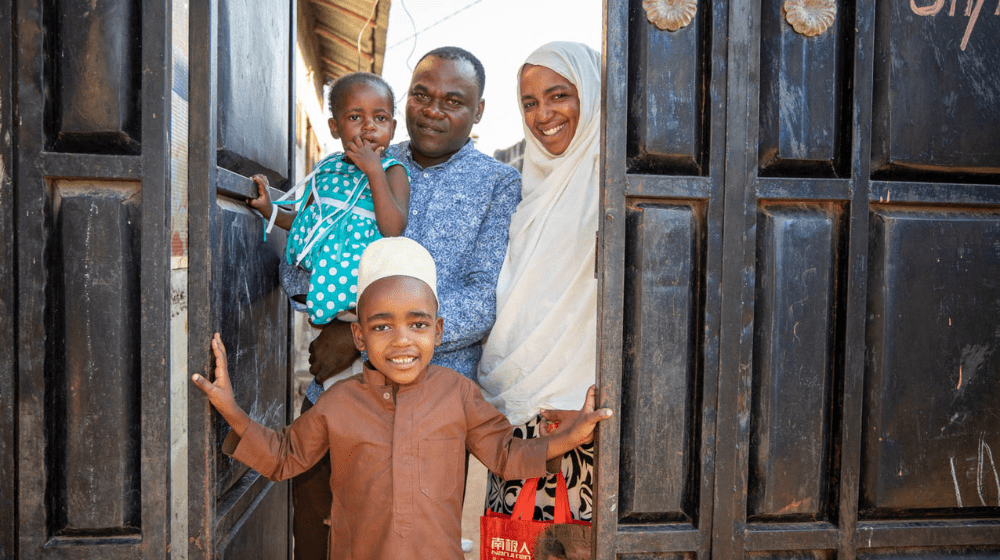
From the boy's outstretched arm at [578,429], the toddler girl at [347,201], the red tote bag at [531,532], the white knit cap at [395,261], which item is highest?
the toddler girl at [347,201]

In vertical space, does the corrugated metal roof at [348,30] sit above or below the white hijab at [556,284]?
above

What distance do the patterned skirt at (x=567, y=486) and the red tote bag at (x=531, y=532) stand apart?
28 millimetres

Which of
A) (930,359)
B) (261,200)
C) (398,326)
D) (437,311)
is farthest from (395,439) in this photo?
(930,359)

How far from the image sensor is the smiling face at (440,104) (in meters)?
2.31

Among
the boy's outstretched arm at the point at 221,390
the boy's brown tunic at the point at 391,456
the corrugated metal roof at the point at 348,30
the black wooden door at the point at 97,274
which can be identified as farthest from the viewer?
the corrugated metal roof at the point at 348,30

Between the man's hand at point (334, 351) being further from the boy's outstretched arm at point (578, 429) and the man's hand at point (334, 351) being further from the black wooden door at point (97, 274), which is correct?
the boy's outstretched arm at point (578, 429)

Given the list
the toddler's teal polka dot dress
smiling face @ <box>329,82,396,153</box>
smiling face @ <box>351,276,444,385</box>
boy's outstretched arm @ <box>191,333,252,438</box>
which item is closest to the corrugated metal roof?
smiling face @ <box>329,82,396,153</box>

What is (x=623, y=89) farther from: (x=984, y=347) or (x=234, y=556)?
(x=234, y=556)

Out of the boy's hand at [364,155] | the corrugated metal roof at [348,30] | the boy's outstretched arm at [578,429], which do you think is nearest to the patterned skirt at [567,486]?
the boy's outstretched arm at [578,429]

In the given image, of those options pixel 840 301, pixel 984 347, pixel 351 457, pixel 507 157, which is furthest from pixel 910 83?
pixel 507 157

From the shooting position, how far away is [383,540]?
1780mm

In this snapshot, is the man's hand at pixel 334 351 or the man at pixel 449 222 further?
the man's hand at pixel 334 351

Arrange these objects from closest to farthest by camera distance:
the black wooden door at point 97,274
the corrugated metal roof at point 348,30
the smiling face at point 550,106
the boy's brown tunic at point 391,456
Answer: the black wooden door at point 97,274, the boy's brown tunic at point 391,456, the smiling face at point 550,106, the corrugated metal roof at point 348,30

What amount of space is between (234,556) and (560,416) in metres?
1.18
